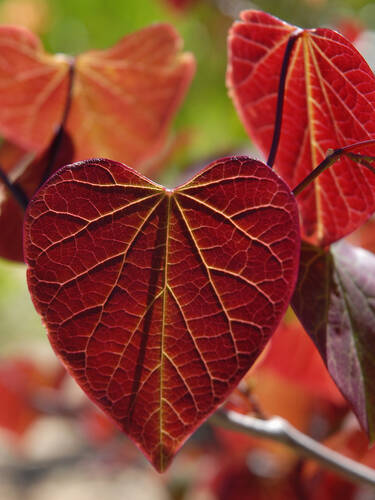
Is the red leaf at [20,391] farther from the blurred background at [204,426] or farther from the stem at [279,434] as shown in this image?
the stem at [279,434]

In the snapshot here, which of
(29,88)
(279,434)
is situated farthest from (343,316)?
(29,88)

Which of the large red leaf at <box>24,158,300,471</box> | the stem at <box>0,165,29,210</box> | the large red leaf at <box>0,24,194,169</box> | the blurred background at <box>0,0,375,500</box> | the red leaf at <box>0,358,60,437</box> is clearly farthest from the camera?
the red leaf at <box>0,358,60,437</box>

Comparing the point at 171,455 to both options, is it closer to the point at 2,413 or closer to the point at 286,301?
the point at 286,301

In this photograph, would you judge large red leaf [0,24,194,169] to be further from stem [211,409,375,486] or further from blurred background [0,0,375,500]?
stem [211,409,375,486]

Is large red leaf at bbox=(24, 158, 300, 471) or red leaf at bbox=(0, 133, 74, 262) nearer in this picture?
large red leaf at bbox=(24, 158, 300, 471)

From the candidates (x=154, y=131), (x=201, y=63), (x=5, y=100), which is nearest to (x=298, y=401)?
(x=154, y=131)

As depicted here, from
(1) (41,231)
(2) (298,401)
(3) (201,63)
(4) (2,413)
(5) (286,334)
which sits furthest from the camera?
(3) (201,63)

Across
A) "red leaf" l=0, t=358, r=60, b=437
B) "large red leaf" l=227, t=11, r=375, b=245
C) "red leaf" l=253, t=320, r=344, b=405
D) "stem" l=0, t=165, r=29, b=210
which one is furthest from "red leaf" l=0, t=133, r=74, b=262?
"red leaf" l=0, t=358, r=60, b=437
